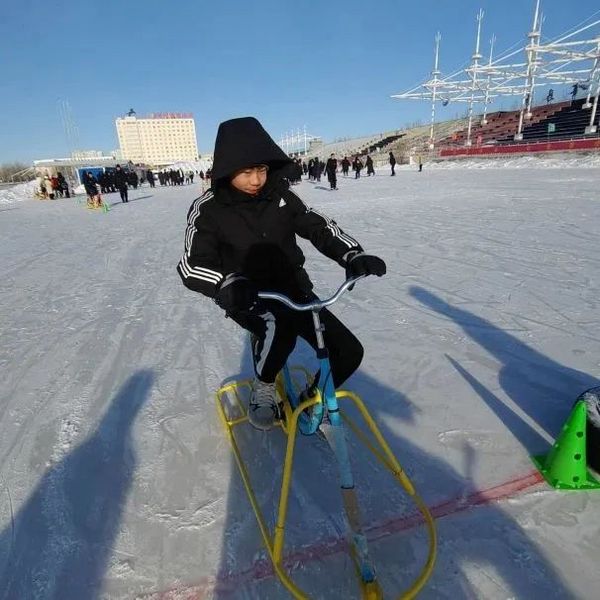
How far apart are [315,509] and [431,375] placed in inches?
63.5

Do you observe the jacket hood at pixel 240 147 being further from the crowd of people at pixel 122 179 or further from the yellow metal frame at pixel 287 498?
the crowd of people at pixel 122 179

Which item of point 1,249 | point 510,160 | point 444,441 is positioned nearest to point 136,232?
point 1,249

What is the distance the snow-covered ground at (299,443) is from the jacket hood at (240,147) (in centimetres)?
177

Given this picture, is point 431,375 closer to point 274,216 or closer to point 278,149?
point 274,216

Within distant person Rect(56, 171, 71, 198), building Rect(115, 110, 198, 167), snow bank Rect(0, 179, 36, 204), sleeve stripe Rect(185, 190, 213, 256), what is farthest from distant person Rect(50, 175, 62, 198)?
building Rect(115, 110, 198, 167)

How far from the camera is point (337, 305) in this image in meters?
5.02

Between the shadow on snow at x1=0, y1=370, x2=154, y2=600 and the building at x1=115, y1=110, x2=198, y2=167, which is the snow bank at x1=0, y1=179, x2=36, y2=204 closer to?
the shadow on snow at x1=0, y1=370, x2=154, y2=600

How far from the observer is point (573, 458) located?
212 centimetres

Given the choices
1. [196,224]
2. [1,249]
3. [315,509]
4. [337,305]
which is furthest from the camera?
[1,249]

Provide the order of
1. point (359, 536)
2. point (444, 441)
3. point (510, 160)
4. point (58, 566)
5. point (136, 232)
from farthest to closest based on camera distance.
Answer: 1. point (510, 160)
2. point (136, 232)
3. point (444, 441)
4. point (58, 566)
5. point (359, 536)

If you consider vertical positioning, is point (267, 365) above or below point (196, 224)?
below

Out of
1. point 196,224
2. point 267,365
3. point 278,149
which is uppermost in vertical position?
point 278,149

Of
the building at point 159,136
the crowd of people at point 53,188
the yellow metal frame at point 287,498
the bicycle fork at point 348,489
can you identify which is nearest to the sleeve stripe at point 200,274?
the bicycle fork at point 348,489

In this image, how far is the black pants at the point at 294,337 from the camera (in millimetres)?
2230
